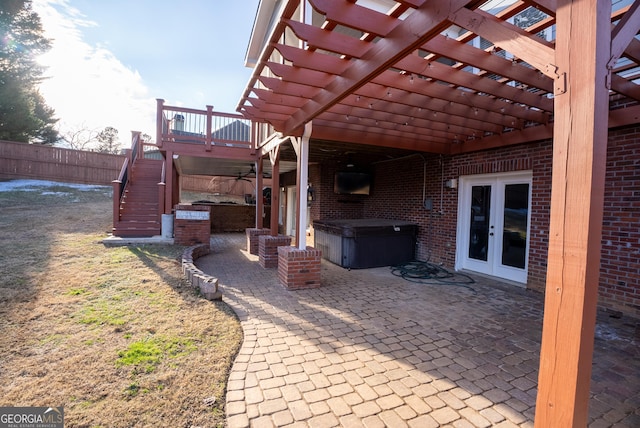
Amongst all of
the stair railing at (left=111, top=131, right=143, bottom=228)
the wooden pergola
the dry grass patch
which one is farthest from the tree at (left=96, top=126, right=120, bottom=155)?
the wooden pergola

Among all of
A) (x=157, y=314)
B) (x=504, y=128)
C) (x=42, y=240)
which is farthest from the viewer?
(x=42, y=240)

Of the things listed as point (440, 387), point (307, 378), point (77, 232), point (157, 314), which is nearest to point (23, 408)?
point (157, 314)

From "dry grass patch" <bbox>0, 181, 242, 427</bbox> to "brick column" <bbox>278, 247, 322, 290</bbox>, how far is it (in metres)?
1.21

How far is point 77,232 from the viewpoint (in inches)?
316

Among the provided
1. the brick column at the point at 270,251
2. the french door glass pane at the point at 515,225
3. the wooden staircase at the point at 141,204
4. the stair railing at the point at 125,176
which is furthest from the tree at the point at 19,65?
the french door glass pane at the point at 515,225

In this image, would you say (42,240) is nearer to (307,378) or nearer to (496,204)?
(307,378)

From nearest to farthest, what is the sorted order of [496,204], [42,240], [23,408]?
[23,408] → [496,204] → [42,240]

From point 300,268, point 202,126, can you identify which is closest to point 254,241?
point 300,268

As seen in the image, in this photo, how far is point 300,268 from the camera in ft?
16.0

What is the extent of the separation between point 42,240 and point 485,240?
386 inches

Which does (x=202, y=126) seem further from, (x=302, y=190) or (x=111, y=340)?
(x=111, y=340)

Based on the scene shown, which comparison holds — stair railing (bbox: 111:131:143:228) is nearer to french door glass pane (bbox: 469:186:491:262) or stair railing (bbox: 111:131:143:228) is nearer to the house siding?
the house siding

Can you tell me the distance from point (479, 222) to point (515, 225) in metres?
0.73

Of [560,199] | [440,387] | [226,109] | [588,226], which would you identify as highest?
[226,109]
